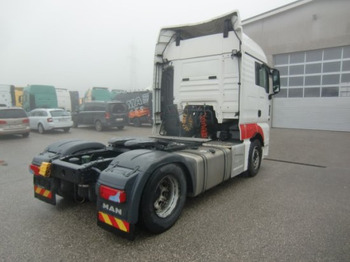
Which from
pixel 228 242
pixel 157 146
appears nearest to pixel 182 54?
pixel 157 146

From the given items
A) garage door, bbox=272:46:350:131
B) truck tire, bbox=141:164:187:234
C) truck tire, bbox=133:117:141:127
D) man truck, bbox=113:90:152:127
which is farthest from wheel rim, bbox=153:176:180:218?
garage door, bbox=272:46:350:131

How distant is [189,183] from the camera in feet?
11.9

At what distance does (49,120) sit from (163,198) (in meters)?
13.2

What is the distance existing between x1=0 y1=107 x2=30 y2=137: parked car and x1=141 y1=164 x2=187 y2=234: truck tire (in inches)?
A: 462

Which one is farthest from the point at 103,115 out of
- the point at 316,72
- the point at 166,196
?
the point at 316,72

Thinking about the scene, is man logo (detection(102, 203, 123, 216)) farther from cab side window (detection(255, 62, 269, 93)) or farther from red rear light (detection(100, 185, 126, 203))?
cab side window (detection(255, 62, 269, 93))

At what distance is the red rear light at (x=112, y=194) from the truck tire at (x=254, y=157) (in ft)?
11.9

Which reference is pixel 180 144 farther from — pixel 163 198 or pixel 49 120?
pixel 49 120

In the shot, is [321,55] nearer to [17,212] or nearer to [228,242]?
[228,242]

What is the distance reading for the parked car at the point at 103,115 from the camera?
52.2ft

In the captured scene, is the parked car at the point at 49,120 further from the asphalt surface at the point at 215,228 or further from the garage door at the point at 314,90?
the garage door at the point at 314,90

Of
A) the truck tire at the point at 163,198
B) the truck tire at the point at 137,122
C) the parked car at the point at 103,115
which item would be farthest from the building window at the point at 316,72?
the truck tire at the point at 163,198

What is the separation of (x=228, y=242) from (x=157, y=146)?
190 cm

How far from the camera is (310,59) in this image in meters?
17.0
